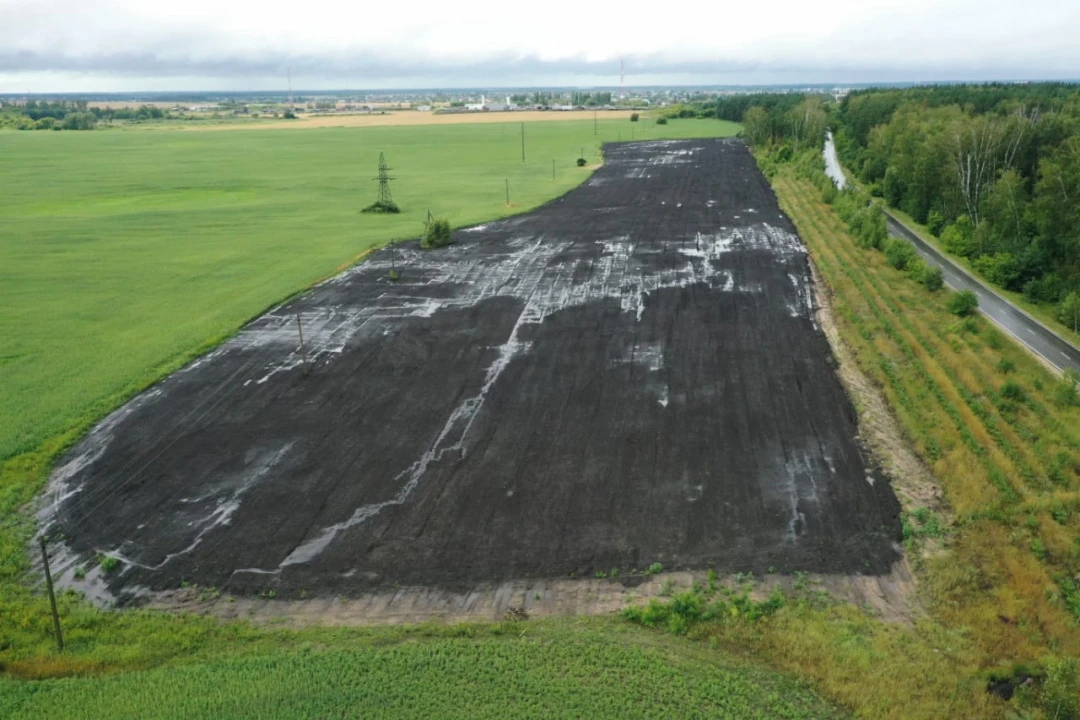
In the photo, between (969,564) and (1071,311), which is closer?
(969,564)

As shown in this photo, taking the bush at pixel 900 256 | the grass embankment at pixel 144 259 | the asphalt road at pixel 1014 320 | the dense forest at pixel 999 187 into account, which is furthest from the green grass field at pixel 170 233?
the asphalt road at pixel 1014 320

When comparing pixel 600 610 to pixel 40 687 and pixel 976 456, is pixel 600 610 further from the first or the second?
pixel 976 456

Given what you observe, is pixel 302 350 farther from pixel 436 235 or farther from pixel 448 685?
pixel 436 235

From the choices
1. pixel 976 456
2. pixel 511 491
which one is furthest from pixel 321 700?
pixel 976 456

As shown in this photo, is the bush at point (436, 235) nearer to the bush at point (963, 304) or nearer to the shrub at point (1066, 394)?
the bush at point (963, 304)

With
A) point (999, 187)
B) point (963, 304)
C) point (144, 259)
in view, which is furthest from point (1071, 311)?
point (144, 259)

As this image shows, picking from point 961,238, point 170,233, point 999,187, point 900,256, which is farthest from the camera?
point 170,233

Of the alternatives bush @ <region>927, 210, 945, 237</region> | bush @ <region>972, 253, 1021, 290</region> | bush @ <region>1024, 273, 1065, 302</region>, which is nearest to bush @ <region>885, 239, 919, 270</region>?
bush @ <region>972, 253, 1021, 290</region>
